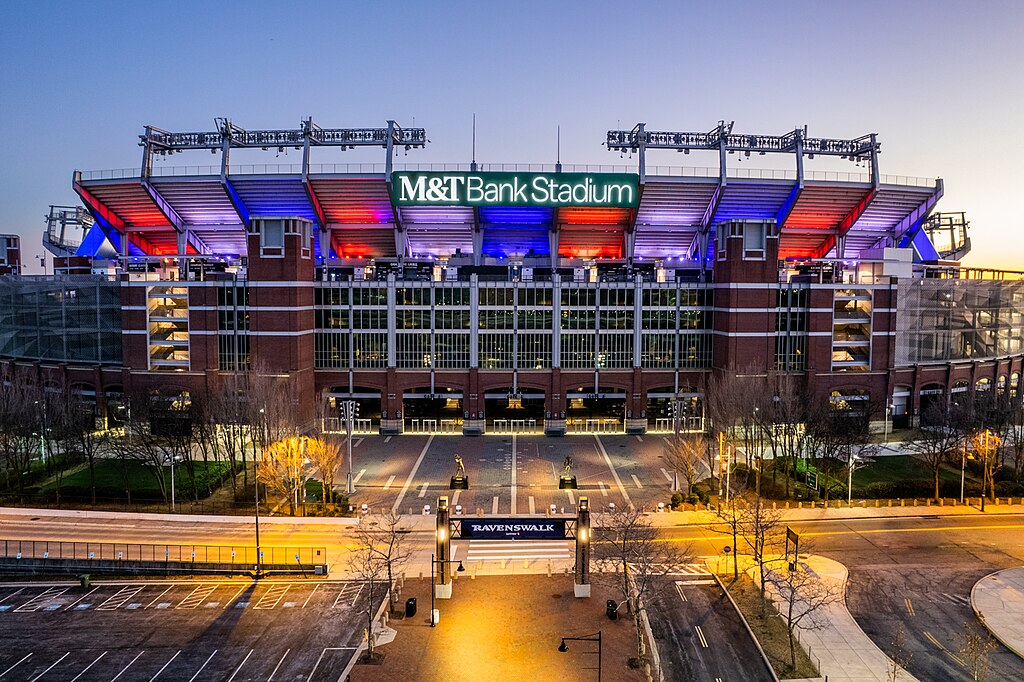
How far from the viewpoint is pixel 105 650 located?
29125 millimetres

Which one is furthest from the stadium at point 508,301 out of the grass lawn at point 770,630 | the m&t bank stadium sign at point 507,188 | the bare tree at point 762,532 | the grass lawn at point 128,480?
the grass lawn at point 770,630

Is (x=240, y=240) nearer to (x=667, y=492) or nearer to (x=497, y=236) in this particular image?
(x=497, y=236)

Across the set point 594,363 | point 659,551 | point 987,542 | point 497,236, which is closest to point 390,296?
point 497,236

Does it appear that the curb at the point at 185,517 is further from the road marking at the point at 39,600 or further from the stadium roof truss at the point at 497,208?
the stadium roof truss at the point at 497,208

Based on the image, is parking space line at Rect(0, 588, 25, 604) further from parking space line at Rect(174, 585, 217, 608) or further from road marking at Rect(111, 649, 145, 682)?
road marking at Rect(111, 649, 145, 682)

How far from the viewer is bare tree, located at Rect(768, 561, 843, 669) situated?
31000 mm

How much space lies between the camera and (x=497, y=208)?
261ft

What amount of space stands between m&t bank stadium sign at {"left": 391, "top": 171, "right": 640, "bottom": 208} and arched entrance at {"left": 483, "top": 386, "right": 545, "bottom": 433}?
22584 millimetres

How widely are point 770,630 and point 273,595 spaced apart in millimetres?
25598

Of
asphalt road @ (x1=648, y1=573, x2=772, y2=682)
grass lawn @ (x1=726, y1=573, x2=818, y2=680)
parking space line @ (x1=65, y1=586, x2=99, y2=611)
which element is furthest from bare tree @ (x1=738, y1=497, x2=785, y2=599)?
parking space line @ (x1=65, y1=586, x2=99, y2=611)

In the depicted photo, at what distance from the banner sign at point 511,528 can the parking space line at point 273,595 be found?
10.6 meters

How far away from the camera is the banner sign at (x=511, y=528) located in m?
33.1

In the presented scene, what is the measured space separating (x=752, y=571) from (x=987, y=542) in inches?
694

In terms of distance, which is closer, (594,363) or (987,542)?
(987,542)
